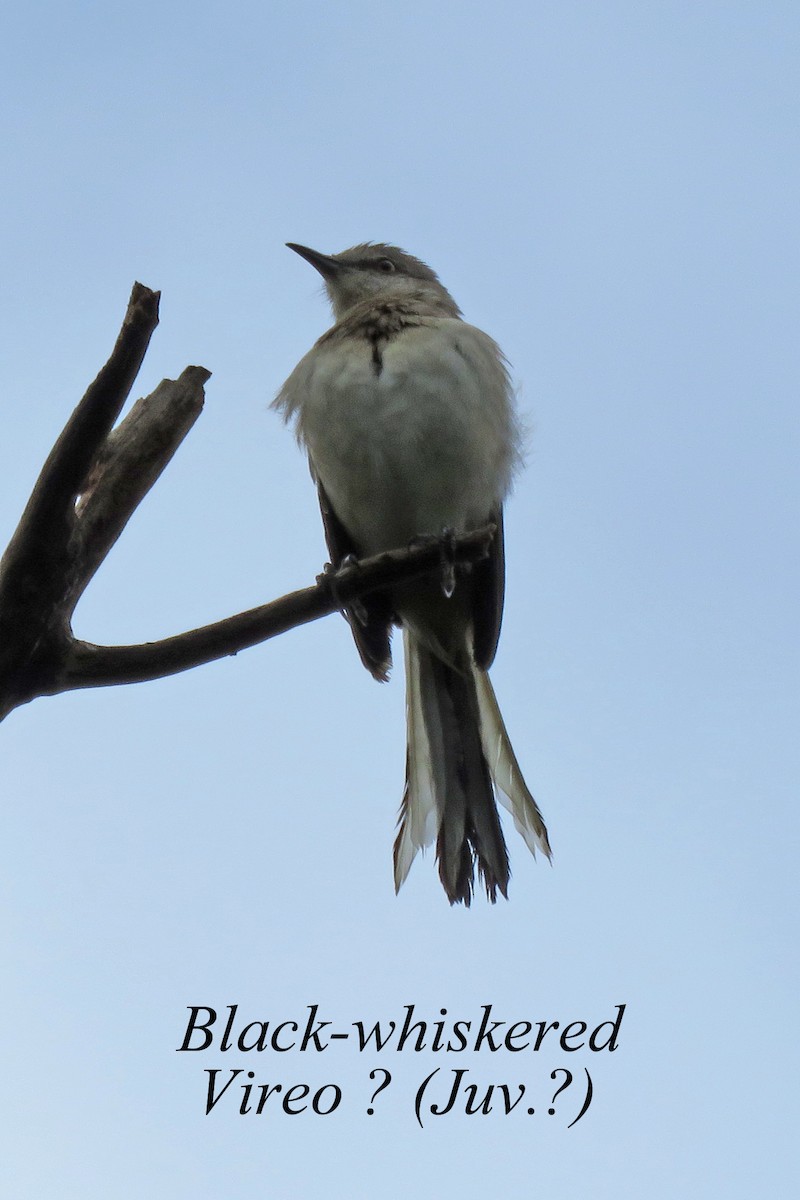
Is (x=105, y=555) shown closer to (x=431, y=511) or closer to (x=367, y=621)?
(x=431, y=511)

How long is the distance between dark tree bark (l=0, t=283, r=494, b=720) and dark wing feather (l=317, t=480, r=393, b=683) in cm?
145

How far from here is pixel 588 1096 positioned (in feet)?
15.9

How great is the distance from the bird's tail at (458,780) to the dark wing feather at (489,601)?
0.09m

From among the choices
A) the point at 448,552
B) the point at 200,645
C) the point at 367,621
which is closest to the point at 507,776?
the point at 367,621

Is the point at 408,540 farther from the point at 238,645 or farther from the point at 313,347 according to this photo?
the point at 238,645

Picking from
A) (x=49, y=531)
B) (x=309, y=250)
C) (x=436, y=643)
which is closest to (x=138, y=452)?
(x=49, y=531)

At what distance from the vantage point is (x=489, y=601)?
18.8ft

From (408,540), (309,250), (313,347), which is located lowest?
(408,540)

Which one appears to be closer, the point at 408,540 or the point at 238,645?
the point at 238,645

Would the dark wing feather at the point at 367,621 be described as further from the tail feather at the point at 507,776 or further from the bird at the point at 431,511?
the tail feather at the point at 507,776

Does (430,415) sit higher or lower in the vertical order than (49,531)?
higher

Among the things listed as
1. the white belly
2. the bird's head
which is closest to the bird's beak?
the bird's head

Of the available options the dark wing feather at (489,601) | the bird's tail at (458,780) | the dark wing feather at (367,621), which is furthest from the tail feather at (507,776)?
the dark wing feather at (367,621)

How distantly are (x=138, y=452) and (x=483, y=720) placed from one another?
229 cm
